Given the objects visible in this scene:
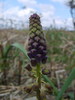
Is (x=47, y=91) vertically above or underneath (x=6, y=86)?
above

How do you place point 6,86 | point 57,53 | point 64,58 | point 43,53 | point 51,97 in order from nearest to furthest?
point 43,53, point 51,97, point 6,86, point 64,58, point 57,53

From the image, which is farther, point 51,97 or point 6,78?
point 6,78

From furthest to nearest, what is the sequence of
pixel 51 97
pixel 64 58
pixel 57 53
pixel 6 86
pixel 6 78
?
pixel 57 53
pixel 64 58
pixel 6 78
pixel 6 86
pixel 51 97

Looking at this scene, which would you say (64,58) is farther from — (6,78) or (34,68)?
(34,68)

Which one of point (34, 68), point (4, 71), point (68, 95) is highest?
point (34, 68)

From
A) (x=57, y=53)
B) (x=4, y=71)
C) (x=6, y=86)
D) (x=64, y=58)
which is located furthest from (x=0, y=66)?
(x=57, y=53)

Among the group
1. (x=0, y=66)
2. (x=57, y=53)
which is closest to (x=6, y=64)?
(x=0, y=66)

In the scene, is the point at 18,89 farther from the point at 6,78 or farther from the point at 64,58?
the point at 64,58

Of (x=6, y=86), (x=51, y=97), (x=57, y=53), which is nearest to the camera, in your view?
(x=51, y=97)

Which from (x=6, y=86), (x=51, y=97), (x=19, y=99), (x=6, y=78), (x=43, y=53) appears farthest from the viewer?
(x=6, y=78)

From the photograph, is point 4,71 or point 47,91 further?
point 4,71
